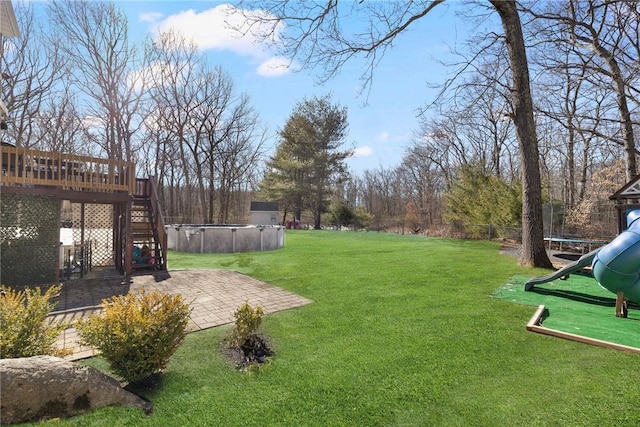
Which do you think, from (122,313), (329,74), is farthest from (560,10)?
(122,313)

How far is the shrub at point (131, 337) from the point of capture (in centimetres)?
290

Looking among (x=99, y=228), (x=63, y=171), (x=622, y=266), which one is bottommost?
(x=622, y=266)

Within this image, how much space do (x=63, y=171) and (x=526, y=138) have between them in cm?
1146

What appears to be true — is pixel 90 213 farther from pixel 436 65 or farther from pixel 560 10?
pixel 560 10

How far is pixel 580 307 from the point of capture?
217 inches

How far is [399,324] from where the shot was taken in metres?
4.59

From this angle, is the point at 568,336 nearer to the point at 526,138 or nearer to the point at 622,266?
the point at 622,266

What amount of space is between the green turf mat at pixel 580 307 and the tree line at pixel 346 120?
2130mm

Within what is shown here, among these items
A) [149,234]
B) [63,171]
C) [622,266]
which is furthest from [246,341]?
[149,234]

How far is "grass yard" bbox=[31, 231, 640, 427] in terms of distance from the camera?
2576 mm

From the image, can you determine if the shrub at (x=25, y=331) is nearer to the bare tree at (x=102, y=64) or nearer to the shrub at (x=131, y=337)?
the shrub at (x=131, y=337)

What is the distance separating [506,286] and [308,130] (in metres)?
24.4

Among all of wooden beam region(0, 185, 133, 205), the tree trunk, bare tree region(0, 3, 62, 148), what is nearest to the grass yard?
the tree trunk

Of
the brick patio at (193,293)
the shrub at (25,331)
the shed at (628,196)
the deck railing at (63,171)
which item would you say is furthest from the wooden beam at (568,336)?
the deck railing at (63,171)
